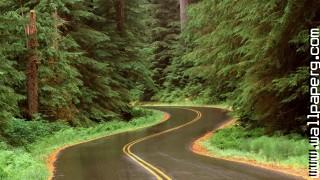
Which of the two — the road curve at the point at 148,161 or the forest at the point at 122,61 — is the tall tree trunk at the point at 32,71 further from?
the road curve at the point at 148,161

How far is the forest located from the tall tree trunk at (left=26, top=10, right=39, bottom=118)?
0.06 metres

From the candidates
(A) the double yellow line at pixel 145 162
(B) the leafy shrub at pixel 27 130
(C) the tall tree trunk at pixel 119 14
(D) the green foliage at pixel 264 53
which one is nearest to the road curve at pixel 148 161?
(A) the double yellow line at pixel 145 162

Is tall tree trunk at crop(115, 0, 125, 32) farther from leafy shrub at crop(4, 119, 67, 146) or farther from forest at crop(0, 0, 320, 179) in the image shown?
leafy shrub at crop(4, 119, 67, 146)

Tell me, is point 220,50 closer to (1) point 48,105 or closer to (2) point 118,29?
(1) point 48,105

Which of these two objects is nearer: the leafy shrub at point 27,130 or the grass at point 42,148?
the grass at point 42,148

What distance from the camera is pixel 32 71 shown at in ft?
92.7

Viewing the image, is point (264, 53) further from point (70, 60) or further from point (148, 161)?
point (70, 60)

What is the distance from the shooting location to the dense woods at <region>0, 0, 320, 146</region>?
1961 cm

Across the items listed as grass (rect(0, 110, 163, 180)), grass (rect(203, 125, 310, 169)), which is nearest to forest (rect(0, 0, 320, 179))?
grass (rect(0, 110, 163, 180))

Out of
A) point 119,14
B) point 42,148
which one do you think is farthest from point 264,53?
point 119,14

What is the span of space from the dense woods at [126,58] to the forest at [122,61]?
0.19ft

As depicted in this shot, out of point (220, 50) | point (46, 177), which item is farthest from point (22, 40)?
point (46, 177)

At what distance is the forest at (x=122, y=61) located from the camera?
19625 mm

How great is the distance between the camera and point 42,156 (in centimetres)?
2150
